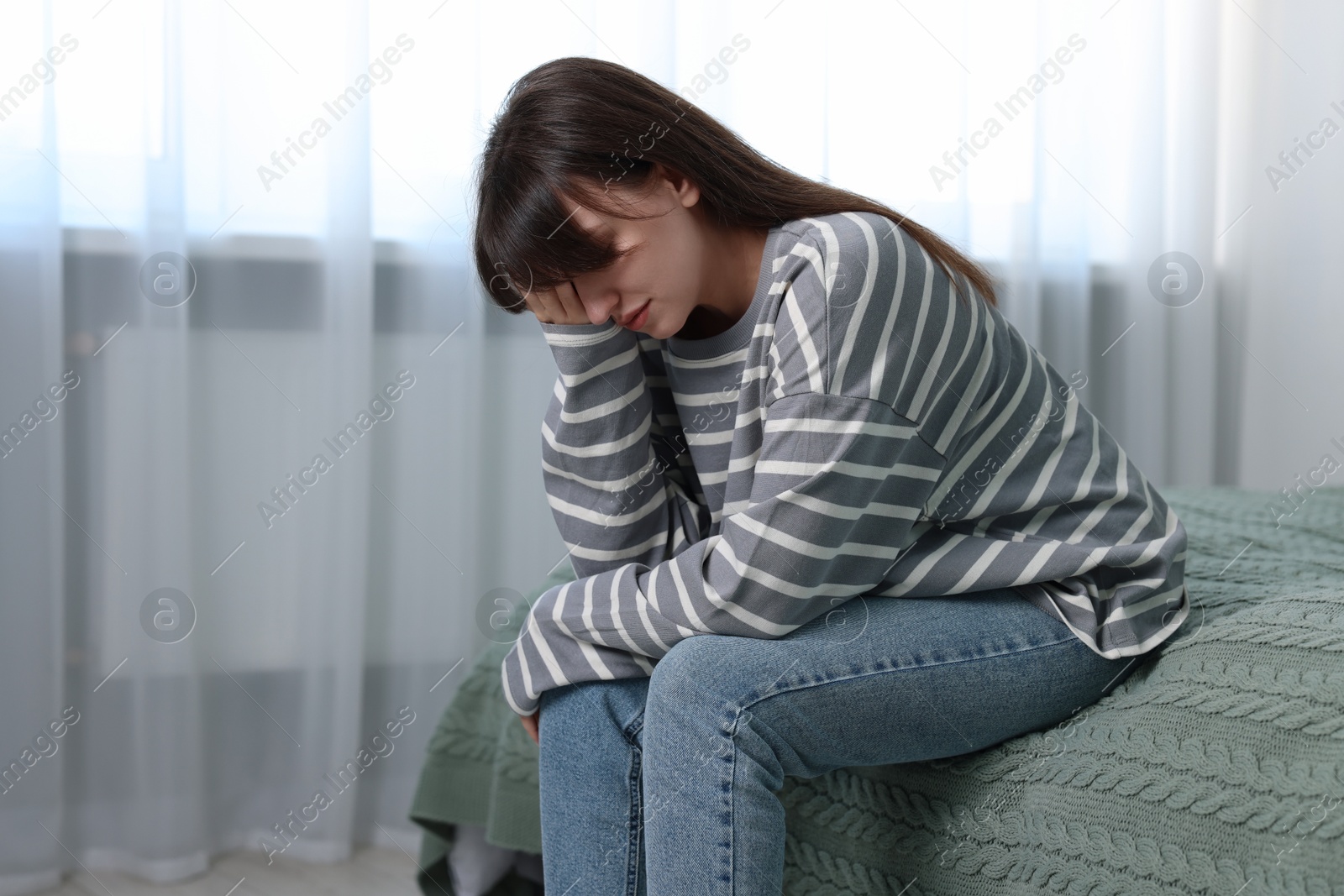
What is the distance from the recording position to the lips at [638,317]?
76cm

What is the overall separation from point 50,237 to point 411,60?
0.54 metres

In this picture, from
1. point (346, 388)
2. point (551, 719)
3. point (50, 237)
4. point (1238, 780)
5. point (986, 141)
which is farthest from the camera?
point (986, 141)

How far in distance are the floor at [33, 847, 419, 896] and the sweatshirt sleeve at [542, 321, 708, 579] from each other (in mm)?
698

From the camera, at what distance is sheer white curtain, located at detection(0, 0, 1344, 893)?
1.29 metres

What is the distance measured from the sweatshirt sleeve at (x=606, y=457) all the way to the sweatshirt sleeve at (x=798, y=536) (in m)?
0.12

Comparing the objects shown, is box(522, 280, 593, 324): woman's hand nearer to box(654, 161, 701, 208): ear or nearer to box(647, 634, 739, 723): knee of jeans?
box(654, 161, 701, 208): ear

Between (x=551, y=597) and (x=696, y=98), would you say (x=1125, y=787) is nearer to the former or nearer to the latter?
(x=551, y=597)

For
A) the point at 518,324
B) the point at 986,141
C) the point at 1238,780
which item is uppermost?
the point at 986,141

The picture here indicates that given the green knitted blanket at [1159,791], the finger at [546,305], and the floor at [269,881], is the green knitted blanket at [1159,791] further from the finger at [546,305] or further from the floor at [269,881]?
the floor at [269,881]

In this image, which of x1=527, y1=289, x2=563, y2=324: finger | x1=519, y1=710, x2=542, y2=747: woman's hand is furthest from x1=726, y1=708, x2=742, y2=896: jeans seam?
x1=527, y1=289, x2=563, y2=324: finger

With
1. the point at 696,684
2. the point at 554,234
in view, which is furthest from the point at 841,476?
the point at 554,234

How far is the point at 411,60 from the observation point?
4.59 ft

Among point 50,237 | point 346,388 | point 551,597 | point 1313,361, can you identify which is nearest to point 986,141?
point 1313,361

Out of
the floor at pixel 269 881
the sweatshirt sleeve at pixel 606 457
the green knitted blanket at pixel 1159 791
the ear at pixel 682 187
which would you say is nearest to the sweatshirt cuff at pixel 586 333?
the sweatshirt sleeve at pixel 606 457
